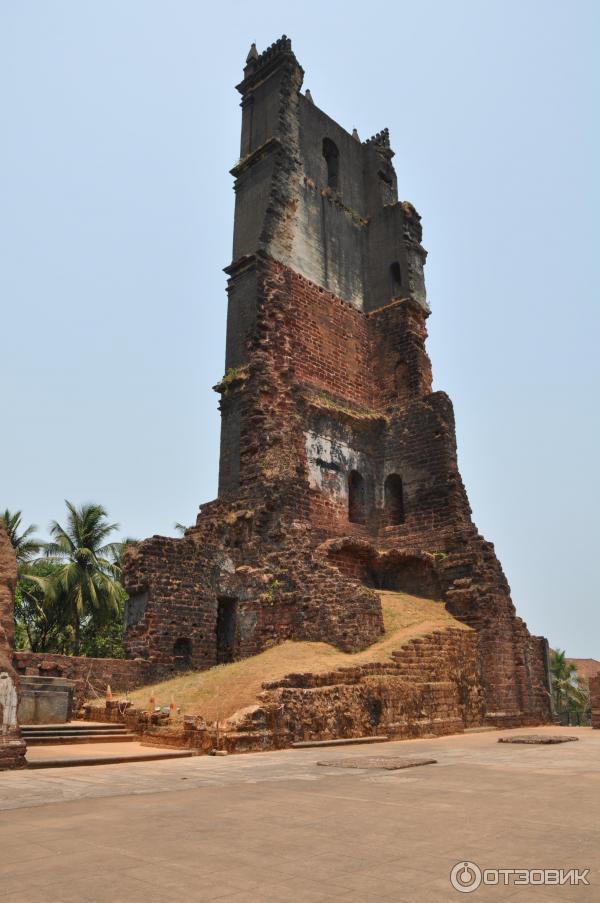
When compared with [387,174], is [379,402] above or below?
below

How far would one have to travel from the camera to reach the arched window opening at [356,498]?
798 inches

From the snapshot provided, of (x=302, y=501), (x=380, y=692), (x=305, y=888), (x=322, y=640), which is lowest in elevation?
(x=305, y=888)

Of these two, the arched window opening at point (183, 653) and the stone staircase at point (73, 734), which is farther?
the arched window opening at point (183, 653)

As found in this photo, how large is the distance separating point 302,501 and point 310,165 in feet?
37.3

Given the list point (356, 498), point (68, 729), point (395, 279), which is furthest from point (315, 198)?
point (68, 729)

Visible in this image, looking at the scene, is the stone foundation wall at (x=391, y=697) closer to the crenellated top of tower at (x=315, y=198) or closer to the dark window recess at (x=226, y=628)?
the dark window recess at (x=226, y=628)

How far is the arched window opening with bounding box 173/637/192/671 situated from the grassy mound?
1.56 ft

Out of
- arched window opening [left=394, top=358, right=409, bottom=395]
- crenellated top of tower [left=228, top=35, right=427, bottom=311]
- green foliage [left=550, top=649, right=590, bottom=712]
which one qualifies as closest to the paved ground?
arched window opening [left=394, top=358, right=409, bottom=395]

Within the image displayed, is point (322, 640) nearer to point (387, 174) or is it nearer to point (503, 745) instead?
point (503, 745)

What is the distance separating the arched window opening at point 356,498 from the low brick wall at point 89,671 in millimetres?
7075

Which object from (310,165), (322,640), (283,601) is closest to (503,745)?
(322,640)

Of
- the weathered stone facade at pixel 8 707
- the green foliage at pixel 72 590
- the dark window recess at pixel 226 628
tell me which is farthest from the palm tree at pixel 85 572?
the weathered stone facade at pixel 8 707

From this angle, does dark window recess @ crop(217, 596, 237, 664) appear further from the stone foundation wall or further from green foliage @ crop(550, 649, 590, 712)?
green foliage @ crop(550, 649, 590, 712)

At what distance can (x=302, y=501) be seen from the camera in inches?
691
